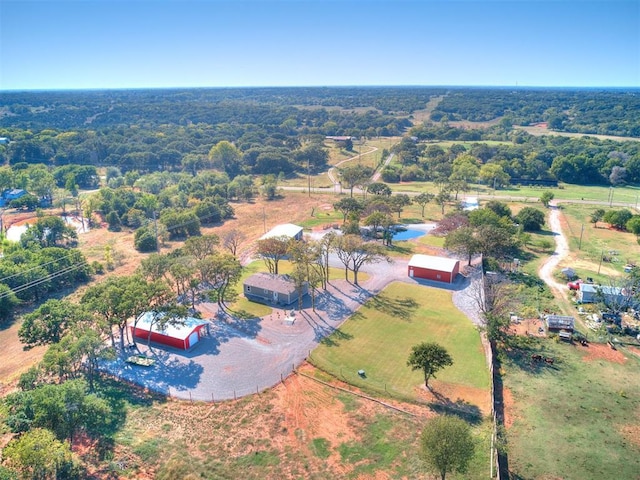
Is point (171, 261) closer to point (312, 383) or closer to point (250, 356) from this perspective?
point (250, 356)

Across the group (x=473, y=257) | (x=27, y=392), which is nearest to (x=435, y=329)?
(x=473, y=257)

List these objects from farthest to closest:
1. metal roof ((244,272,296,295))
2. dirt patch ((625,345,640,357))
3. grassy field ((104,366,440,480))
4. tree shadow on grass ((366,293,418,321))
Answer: metal roof ((244,272,296,295)) → tree shadow on grass ((366,293,418,321)) → dirt patch ((625,345,640,357)) → grassy field ((104,366,440,480))

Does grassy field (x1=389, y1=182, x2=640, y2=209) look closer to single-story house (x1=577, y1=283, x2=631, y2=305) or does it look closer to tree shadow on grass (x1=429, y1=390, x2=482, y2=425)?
single-story house (x1=577, y1=283, x2=631, y2=305)

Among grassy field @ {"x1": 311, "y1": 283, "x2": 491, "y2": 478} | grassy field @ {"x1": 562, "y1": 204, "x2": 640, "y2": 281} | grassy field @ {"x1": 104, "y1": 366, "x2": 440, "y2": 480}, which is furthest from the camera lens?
grassy field @ {"x1": 562, "y1": 204, "x2": 640, "y2": 281}

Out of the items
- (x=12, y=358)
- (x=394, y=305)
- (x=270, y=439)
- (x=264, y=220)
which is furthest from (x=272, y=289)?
(x=264, y=220)

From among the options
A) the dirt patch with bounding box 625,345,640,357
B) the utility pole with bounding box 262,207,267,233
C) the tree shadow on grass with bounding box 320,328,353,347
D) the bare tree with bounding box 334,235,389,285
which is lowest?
the utility pole with bounding box 262,207,267,233

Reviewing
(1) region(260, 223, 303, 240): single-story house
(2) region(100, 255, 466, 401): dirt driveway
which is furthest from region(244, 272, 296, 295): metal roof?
(1) region(260, 223, 303, 240): single-story house

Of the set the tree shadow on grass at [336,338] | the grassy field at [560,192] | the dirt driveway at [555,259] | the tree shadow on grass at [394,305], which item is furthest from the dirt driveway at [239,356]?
the grassy field at [560,192]

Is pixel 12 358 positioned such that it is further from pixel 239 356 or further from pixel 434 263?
pixel 434 263
